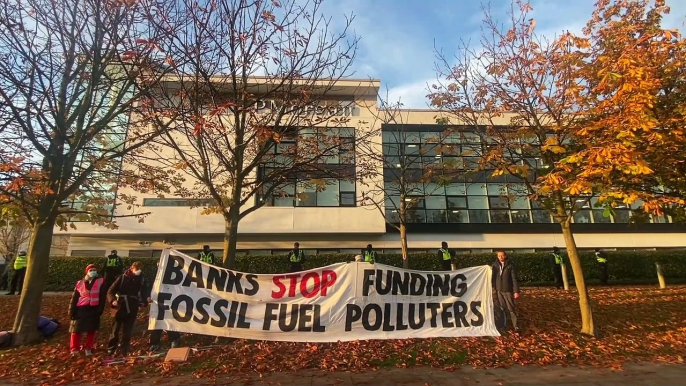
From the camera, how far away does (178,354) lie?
6.22 m

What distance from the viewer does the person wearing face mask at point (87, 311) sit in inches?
263

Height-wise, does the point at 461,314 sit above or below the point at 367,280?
below

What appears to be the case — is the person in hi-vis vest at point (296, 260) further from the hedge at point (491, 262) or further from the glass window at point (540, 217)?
the glass window at point (540, 217)

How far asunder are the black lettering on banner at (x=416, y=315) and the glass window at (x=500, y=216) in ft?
54.1

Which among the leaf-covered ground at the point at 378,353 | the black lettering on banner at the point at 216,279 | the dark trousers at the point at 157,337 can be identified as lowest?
the leaf-covered ground at the point at 378,353

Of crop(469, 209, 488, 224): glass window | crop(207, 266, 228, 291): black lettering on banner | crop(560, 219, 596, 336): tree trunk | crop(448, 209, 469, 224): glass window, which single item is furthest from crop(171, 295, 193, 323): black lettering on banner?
crop(469, 209, 488, 224): glass window

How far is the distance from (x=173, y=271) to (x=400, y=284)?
4129 mm

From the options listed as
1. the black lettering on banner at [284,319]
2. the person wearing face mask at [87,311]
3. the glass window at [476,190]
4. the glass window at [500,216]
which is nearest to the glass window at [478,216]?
the glass window at [500,216]

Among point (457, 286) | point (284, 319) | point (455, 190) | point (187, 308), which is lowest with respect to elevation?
point (284, 319)

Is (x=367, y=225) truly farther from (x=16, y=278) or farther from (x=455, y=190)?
(x=16, y=278)

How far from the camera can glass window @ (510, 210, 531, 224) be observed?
885 inches

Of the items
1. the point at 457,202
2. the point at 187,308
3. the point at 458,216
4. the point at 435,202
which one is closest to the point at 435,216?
the point at 435,202

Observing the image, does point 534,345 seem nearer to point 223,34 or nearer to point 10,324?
point 223,34

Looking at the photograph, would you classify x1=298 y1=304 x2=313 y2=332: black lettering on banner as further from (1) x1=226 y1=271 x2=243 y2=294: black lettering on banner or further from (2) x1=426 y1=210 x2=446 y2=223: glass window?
(2) x1=426 y1=210 x2=446 y2=223: glass window
